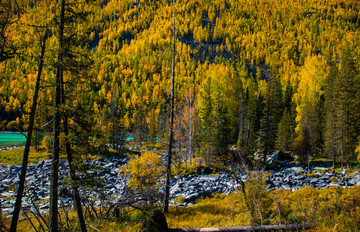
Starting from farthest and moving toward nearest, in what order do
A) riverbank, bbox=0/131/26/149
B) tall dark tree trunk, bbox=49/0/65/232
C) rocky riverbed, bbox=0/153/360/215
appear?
riverbank, bbox=0/131/26/149 → rocky riverbed, bbox=0/153/360/215 → tall dark tree trunk, bbox=49/0/65/232

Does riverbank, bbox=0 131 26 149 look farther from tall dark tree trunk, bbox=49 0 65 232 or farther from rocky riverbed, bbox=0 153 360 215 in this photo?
→ tall dark tree trunk, bbox=49 0 65 232

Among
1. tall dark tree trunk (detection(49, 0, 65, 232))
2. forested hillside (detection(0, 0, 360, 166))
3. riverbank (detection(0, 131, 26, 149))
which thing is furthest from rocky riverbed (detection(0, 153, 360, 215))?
riverbank (detection(0, 131, 26, 149))

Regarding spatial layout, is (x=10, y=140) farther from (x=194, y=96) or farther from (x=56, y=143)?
(x=56, y=143)

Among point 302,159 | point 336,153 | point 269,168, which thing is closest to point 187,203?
point 269,168

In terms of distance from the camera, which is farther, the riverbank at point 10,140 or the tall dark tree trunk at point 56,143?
the riverbank at point 10,140

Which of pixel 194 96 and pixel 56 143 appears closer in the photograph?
pixel 56 143

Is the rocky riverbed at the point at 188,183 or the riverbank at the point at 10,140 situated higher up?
the rocky riverbed at the point at 188,183

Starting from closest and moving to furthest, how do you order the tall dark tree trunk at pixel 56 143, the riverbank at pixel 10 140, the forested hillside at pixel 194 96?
1. the tall dark tree trunk at pixel 56 143
2. the forested hillside at pixel 194 96
3. the riverbank at pixel 10 140

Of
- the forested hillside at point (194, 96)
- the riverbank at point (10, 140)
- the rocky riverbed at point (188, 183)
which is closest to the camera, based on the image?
the forested hillside at point (194, 96)

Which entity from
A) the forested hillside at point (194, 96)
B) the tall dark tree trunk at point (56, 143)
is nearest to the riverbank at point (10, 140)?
the forested hillside at point (194, 96)

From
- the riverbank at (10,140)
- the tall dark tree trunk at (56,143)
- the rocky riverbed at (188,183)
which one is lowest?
the riverbank at (10,140)

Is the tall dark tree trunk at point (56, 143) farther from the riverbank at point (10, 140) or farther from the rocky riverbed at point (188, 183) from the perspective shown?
the riverbank at point (10, 140)

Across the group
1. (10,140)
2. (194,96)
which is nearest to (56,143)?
(194,96)

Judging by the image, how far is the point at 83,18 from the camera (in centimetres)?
754
